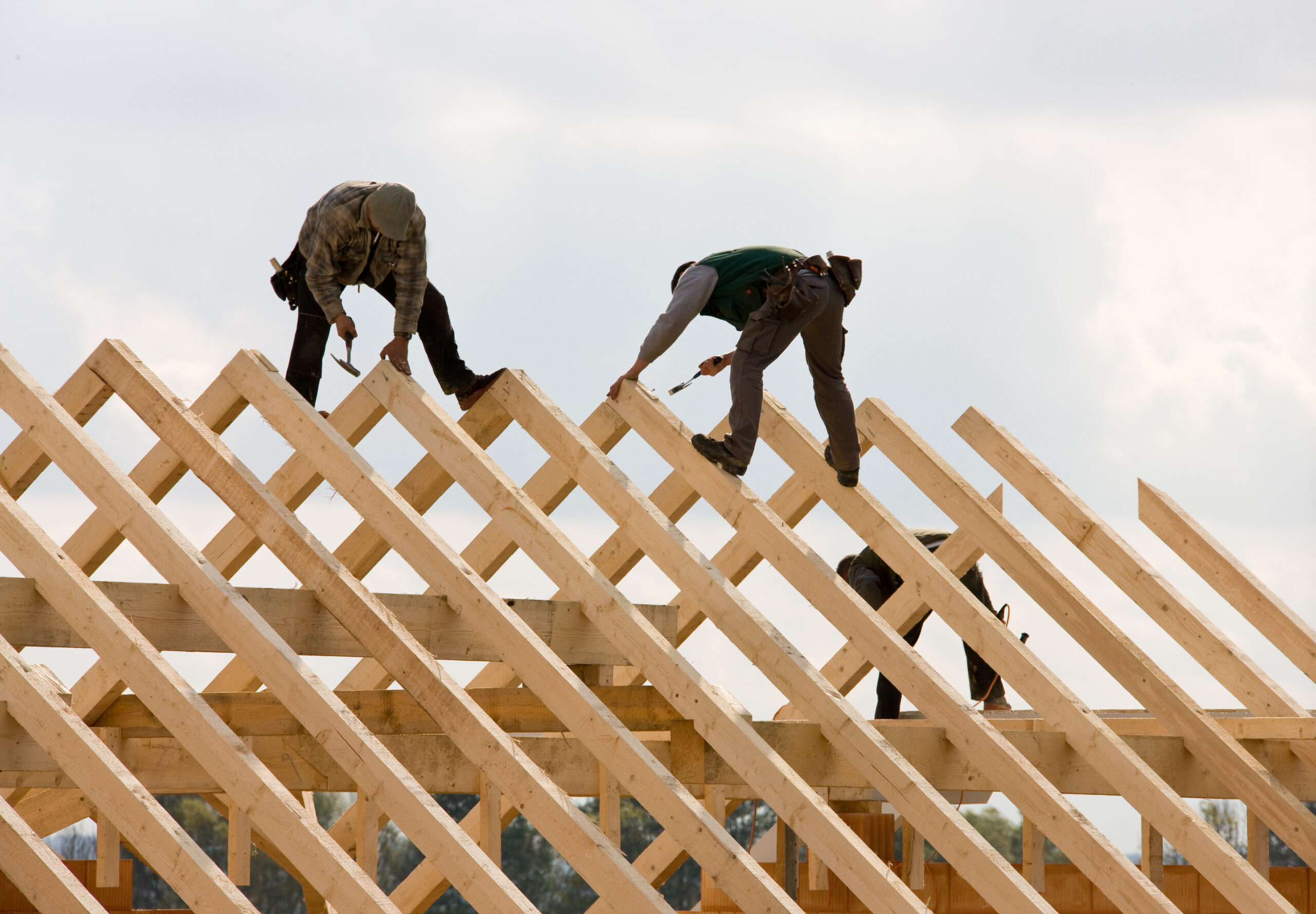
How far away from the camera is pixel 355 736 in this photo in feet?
15.3

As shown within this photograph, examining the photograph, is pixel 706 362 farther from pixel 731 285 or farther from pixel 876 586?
pixel 876 586

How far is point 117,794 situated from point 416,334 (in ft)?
9.18

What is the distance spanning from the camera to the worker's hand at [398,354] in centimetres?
641

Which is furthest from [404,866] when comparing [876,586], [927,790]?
[927,790]

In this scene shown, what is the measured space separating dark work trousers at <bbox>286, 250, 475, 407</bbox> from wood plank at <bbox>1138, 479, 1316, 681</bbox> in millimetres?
3423

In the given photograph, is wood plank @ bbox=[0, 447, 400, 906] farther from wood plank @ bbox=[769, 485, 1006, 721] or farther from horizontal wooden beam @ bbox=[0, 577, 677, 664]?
wood plank @ bbox=[769, 485, 1006, 721]

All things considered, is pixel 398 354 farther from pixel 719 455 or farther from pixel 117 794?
pixel 117 794

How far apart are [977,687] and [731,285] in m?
3.15

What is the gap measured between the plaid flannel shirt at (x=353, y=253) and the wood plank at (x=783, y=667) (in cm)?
51

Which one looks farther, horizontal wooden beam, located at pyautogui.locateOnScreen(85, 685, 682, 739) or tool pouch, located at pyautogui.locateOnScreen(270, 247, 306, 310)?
tool pouch, located at pyautogui.locateOnScreen(270, 247, 306, 310)

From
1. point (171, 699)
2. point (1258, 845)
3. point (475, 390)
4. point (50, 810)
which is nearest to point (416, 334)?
point (475, 390)

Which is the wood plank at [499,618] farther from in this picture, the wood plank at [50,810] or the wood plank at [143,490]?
the wood plank at [50,810]

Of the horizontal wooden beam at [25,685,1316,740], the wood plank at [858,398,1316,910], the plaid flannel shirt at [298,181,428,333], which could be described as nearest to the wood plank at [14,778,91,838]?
the horizontal wooden beam at [25,685,1316,740]

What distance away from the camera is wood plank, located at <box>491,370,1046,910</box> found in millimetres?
5090
